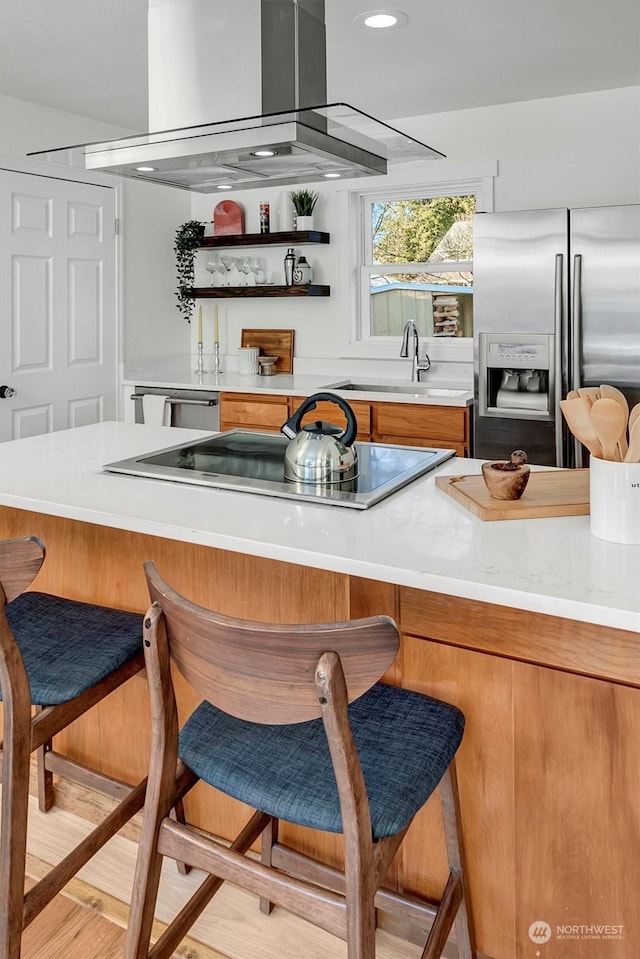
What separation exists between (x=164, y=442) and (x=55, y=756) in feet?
3.04

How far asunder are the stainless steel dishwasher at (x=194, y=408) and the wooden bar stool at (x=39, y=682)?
253 cm

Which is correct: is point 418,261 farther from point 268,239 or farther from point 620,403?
point 620,403

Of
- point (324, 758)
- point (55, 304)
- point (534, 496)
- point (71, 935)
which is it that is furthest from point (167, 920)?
point (55, 304)

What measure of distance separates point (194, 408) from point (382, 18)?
222cm

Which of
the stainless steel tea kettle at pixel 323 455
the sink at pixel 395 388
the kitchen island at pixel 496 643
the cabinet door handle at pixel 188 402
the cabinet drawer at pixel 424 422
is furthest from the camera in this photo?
the cabinet door handle at pixel 188 402

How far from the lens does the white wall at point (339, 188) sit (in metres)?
3.76

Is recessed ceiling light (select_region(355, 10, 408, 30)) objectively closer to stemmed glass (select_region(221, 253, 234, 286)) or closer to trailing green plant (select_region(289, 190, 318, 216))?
trailing green plant (select_region(289, 190, 318, 216))

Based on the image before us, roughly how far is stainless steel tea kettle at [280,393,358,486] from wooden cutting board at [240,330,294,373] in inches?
119

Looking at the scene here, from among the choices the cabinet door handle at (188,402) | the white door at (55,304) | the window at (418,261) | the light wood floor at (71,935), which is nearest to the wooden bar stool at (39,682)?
the light wood floor at (71,935)

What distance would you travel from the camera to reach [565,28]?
9.43 feet

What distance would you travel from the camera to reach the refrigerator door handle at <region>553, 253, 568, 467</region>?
10.8 feet

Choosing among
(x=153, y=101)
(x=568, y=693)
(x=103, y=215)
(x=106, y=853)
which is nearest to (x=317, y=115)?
(x=153, y=101)

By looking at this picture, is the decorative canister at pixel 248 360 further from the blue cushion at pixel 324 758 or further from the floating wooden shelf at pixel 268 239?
the blue cushion at pixel 324 758

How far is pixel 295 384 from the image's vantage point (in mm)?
4230
